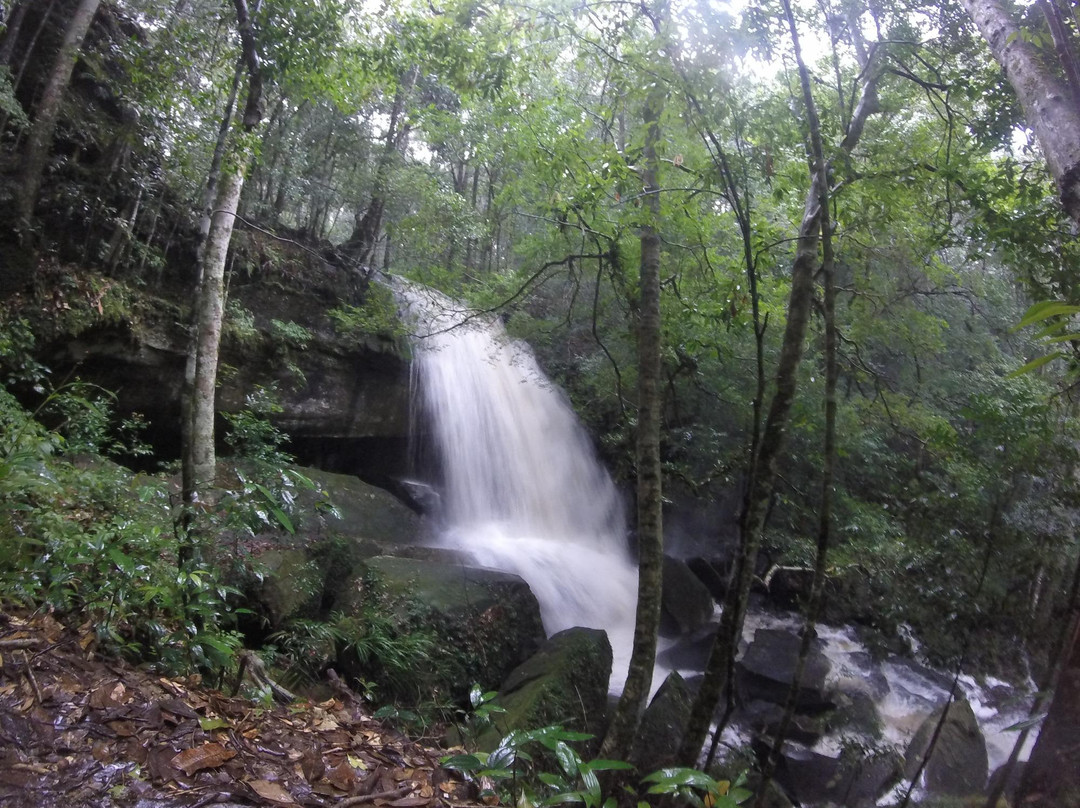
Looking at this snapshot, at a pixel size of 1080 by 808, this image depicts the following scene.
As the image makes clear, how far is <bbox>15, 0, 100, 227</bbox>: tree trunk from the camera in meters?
7.18

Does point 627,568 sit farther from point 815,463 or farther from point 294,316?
point 294,316

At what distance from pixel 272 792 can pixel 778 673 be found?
316 inches

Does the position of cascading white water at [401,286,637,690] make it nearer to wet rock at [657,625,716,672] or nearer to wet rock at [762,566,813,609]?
wet rock at [657,625,716,672]

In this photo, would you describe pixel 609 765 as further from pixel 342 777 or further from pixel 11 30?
pixel 11 30

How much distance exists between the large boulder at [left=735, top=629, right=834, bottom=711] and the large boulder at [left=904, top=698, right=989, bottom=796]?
4.06 feet

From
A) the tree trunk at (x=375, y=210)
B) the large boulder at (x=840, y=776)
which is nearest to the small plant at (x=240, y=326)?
the tree trunk at (x=375, y=210)

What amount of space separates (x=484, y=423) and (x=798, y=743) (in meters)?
7.46

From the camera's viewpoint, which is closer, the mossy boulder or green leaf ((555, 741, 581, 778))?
green leaf ((555, 741, 581, 778))

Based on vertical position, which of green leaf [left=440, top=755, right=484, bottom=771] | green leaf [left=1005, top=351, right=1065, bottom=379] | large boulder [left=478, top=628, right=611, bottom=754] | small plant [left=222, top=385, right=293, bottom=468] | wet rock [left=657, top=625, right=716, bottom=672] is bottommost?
wet rock [left=657, top=625, right=716, bottom=672]

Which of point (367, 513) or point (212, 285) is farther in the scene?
point (367, 513)

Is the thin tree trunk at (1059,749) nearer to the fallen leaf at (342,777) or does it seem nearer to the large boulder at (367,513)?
the fallen leaf at (342,777)

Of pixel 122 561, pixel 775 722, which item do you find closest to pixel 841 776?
pixel 775 722

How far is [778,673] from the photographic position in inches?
360

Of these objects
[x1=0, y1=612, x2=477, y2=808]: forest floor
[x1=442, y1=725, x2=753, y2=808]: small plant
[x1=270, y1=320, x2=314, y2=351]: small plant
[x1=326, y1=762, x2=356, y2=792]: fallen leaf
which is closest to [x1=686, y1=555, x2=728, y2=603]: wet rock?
[x1=270, y1=320, x2=314, y2=351]: small plant
